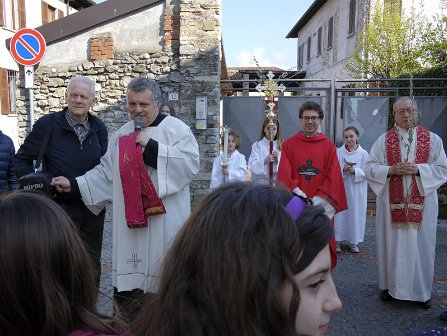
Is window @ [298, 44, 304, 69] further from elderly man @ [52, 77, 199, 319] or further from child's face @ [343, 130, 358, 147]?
elderly man @ [52, 77, 199, 319]

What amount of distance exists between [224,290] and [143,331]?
36 cm

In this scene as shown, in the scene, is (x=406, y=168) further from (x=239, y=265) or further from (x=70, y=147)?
(x=239, y=265)

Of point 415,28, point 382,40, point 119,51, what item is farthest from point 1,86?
point 415,28

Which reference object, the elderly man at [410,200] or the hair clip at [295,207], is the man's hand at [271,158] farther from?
the hair clip at [295,207]

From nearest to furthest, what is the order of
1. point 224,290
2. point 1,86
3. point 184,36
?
point 224,290
point 184,36
point 1,86

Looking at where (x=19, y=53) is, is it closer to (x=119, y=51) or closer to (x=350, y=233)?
(x=119, y=51)

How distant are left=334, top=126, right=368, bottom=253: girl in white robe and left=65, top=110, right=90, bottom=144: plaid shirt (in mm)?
4327

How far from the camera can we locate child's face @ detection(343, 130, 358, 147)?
7133mm

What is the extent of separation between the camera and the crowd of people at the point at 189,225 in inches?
43.3

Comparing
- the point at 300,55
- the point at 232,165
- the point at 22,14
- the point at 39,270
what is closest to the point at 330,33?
the point at 300,55

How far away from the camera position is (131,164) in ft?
10.6

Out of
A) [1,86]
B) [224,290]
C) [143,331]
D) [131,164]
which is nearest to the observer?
[224,290]

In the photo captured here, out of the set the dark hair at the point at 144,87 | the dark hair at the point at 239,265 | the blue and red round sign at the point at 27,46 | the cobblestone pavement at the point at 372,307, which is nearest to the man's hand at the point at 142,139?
the dark hair at the point at 144,87

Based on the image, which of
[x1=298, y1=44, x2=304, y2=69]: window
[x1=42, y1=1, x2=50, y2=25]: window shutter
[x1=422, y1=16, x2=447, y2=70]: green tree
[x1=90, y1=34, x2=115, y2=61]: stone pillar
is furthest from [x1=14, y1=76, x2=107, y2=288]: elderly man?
[x1=298, y1=44, x2=304, y2=69]: window
